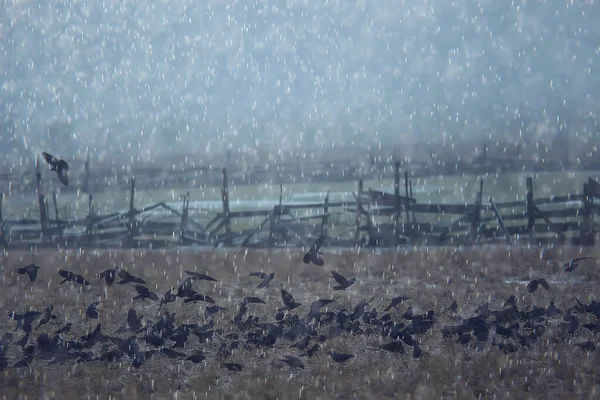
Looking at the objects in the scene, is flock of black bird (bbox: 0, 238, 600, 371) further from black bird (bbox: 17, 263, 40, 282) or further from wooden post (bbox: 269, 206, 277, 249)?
wooden post (bbox: 269, 206, 277, 249)

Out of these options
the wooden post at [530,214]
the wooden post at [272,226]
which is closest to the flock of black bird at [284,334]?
the wooden post at [530,214]

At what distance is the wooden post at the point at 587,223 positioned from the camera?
16.9m

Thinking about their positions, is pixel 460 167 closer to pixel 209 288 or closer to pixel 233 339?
pixel 209 288

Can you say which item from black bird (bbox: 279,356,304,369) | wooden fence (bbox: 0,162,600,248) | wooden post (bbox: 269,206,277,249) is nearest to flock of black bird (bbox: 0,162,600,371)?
black bird (bbox: 279,356,304,369)

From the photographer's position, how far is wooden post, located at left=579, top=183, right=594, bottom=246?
55.4 feet

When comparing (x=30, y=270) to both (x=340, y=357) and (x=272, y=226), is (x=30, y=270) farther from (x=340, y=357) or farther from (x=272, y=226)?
(x=272, y=226)

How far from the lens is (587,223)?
1711cm

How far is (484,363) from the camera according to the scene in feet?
18.2

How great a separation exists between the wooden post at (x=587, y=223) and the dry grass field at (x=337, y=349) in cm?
501

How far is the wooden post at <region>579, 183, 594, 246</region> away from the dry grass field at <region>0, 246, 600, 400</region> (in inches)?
197

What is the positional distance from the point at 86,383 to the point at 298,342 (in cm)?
220

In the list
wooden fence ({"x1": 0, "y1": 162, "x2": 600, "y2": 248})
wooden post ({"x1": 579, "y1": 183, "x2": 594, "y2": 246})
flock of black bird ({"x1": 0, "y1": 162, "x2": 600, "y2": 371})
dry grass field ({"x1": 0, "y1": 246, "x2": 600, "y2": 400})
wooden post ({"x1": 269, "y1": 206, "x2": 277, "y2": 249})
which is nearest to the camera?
dry grass field ({"x1": 0, "y1": 246, "x2": 600, "y2": 400})

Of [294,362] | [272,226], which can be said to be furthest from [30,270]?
[272,226]

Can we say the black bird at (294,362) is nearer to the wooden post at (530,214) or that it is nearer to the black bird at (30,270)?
the black bird at (30,270)
